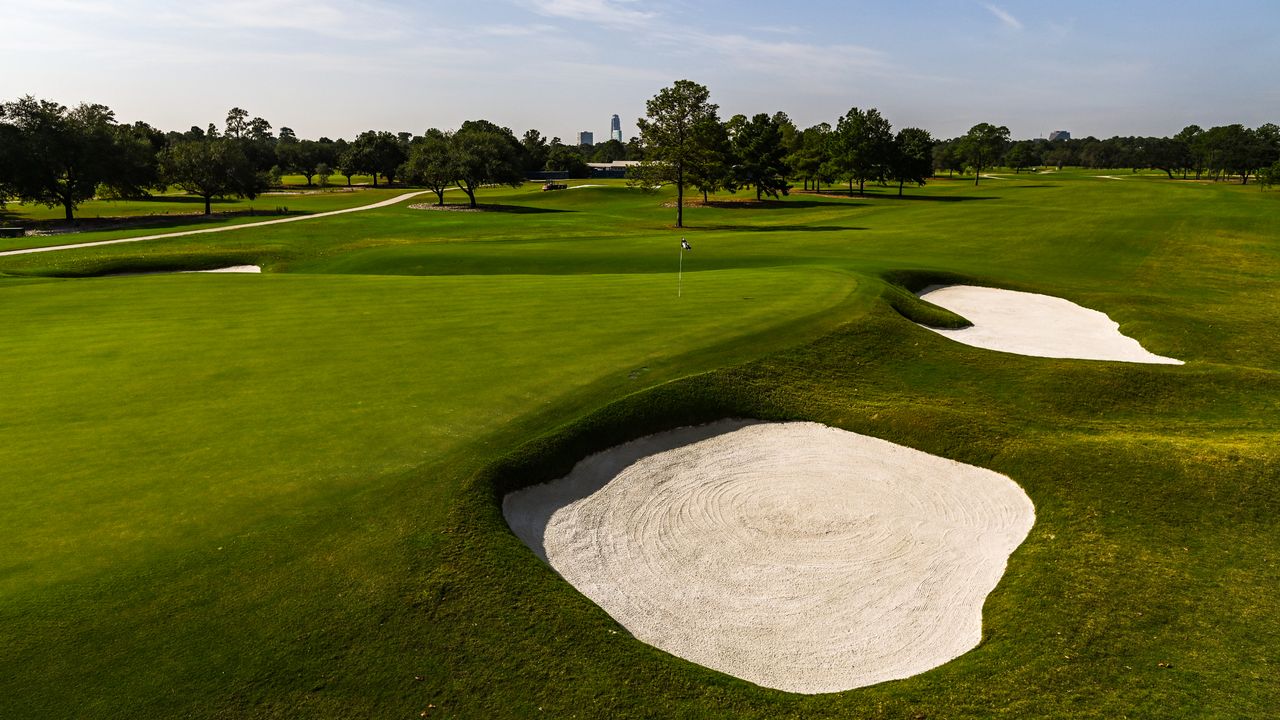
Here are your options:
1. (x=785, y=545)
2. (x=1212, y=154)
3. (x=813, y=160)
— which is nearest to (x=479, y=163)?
(x=813, y=160)

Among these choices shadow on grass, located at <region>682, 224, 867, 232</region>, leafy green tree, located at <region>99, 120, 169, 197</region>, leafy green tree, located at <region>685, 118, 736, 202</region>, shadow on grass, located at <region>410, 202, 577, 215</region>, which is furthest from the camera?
shadow on grass, located at <region>410, 202, 577, 215</region>

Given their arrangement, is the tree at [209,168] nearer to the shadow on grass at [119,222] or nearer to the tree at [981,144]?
the shadow on grass at [119,222]

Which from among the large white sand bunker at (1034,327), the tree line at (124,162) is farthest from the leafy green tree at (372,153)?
the large white sand bunker at (1034,327)

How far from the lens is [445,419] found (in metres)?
13.0

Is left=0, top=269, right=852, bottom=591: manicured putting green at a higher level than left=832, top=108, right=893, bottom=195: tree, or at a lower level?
lower

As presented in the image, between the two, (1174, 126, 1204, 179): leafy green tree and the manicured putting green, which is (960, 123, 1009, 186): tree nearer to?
(1174, 126, 1204, 179): leafy green tree

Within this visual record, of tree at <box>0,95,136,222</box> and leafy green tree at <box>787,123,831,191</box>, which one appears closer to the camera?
tree at <box>0,95,136,222</box>

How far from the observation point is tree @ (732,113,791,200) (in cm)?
8944

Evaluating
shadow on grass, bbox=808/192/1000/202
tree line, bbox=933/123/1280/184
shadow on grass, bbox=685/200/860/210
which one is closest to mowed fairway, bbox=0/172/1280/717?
shadow on grass, bbox=685/200/860/210

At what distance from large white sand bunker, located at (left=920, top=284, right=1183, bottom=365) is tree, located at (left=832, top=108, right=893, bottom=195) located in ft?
252

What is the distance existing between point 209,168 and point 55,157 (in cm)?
1370

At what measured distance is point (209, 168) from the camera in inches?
3041

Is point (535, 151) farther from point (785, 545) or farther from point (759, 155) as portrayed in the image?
point (785, 545)

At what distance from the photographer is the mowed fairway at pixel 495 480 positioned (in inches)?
295
